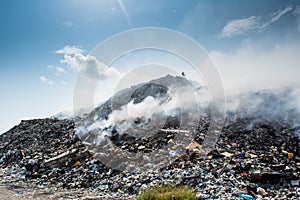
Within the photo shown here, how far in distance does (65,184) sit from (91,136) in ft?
9.52

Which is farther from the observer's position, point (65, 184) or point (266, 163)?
point (65, 184)

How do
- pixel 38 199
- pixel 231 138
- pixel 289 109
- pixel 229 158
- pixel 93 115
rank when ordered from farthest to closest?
pixel 93 115 < pixel 289 109 < pixel 231 138 < pixel 229 158 < pixel 38 199

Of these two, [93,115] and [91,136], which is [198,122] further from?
[93,115]

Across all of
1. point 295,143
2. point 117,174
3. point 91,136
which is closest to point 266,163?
point 295,143

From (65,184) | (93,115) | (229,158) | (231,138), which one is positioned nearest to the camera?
(229,158)

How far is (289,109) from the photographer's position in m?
8.97

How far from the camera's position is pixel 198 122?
9.38 meters

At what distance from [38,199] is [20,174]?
113 inches

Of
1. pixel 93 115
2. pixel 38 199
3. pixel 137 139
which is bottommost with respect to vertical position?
pixel 38 199

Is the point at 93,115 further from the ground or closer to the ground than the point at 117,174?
further from the ground

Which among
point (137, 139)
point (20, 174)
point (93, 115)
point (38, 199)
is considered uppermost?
point (93, 115)

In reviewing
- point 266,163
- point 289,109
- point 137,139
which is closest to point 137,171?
point 137,139

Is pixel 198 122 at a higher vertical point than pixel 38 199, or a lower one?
higher

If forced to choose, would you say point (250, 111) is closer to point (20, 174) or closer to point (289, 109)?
point (289, 109)
